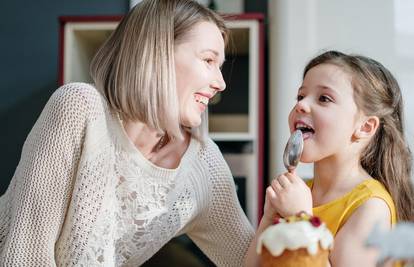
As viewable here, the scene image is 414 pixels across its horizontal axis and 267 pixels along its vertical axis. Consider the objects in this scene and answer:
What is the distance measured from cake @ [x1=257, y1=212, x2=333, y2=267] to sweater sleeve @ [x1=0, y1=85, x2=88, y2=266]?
20.3 inches

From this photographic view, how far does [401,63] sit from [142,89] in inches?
38.4

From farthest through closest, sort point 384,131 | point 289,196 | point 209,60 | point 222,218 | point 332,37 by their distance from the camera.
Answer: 1. point 332,37
2. point 222,218
3. point 209,60
4. point 384,131
5. point 289,196

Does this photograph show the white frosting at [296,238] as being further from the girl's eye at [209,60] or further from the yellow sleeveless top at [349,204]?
the girl's eye at [209,60]

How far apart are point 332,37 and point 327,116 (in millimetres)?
815

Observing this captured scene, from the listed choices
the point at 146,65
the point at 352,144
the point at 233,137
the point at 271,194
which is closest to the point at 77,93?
the point at 146,65

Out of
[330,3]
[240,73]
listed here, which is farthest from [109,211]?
[240,73]

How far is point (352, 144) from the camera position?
1157 millimetres

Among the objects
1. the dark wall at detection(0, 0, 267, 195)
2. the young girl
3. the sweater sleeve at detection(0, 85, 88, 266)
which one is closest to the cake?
the young girl

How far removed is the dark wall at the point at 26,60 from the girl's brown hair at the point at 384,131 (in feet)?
4.52

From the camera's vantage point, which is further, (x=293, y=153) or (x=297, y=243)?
(x=293, y=153)

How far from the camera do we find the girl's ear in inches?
45.2

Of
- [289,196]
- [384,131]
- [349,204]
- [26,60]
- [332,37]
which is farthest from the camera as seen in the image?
[26,60]

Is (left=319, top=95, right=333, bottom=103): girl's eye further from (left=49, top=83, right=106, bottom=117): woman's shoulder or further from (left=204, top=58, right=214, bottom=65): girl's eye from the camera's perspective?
(left=49, top=83, right=106, bottom=117): woman's shoulder

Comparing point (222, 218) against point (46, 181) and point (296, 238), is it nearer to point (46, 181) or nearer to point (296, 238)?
point (46, 181)
